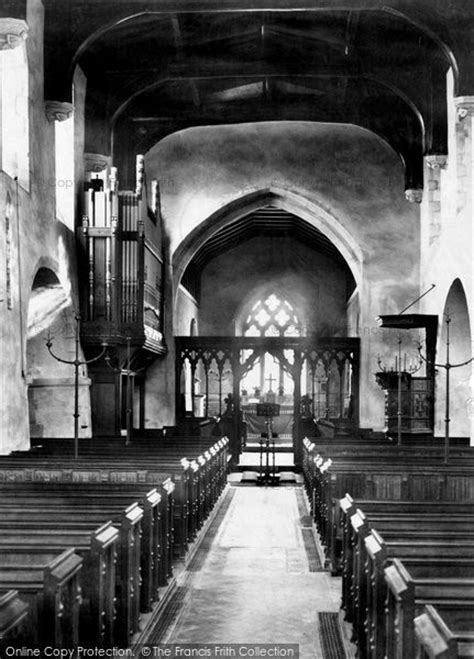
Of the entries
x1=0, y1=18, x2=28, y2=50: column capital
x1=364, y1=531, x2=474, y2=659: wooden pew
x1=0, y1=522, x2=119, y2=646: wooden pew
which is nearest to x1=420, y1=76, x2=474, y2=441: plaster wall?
x1=0, y1=18, x2=28, y2=50: column capital

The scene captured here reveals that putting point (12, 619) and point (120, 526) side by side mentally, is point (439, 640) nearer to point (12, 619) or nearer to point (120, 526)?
point (12, 619)

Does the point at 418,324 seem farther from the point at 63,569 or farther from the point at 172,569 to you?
the point at 63,569

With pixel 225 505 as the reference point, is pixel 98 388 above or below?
above

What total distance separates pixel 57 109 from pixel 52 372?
3.73 metres

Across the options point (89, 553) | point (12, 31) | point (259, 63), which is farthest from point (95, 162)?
point (89, 553)

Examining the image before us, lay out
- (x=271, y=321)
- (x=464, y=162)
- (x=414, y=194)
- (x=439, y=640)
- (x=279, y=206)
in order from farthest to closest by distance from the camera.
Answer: (x=271, y=321), (x=279, y=206), (x=414, y=194), (x=464, y=162), (x=439, y=640)

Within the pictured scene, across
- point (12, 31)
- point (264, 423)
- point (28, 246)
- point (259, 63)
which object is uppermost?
point (259, 63)

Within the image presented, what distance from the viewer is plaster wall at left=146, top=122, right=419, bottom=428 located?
16.2 meters

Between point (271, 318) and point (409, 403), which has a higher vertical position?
point (271, 318)

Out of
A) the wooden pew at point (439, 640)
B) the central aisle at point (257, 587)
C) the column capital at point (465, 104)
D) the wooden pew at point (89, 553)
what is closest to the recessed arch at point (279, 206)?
the column capital at point (465, 104)

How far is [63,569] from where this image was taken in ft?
10.4

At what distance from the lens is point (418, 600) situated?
290 centimetres

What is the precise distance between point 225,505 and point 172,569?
436 cm

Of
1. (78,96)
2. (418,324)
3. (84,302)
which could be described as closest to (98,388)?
(84,302)
